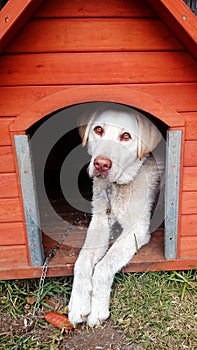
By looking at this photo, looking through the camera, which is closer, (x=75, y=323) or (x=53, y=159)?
(x=75, y=323)

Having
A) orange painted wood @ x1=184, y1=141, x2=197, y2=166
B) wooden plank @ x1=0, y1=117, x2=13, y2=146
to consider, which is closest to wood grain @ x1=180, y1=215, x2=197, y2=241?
orange painted wood @ x1=184, y1=141, x2=197, y2=166

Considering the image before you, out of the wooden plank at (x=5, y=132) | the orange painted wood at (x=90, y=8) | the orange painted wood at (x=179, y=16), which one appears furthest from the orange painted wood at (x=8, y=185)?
the orange painted wood at (x=179, y=16)

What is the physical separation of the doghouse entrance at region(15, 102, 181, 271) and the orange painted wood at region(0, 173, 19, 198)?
Answer: 0.16 feet

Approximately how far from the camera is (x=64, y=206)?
286cm

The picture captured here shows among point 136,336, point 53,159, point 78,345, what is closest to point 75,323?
point 78,345

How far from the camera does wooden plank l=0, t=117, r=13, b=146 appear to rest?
1777mm

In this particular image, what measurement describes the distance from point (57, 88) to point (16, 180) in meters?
0.54

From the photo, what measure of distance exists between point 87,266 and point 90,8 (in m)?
1.35

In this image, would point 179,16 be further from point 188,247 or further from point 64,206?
point 64,206

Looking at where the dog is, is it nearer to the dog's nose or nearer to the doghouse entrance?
the dog's nose

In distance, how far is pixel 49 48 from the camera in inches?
65.0

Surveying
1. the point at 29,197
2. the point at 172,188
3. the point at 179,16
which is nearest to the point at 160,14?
the point at 179,16

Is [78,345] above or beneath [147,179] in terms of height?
beneath

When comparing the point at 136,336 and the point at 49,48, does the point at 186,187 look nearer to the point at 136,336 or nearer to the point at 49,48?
the point at 136,336
